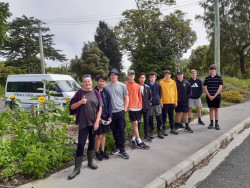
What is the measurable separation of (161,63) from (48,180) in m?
29.5

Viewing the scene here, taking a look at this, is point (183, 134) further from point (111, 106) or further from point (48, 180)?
point (48, 180)

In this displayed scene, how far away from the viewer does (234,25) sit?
2734 cm

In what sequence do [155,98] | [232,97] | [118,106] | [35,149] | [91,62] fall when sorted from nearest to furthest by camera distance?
[35,149] < [118,106] < [155,98] < [232,97] < [91,62]

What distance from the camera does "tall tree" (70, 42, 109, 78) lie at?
124 feet

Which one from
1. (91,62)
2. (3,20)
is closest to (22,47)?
(91,62)

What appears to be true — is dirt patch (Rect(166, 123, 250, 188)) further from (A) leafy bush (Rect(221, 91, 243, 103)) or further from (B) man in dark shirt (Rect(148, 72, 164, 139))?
(A) leafy bush (Rect(221, 91, 243, 103))

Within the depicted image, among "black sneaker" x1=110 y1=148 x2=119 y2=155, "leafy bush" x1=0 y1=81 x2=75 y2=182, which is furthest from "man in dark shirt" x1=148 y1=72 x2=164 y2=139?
"leafy bush" x1=0 y1=81 x2=75 y2=182

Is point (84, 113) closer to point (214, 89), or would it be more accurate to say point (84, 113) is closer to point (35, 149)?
point (35, 149)

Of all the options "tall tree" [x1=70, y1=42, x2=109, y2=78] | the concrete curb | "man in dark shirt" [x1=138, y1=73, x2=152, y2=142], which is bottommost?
the concrete curb

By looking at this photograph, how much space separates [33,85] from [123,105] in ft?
29.7

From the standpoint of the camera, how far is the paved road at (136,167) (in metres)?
3.30

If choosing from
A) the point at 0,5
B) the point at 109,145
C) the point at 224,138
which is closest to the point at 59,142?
the point at 109,145

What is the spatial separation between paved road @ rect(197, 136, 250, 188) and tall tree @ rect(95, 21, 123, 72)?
3984cm

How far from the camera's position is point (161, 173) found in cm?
363
